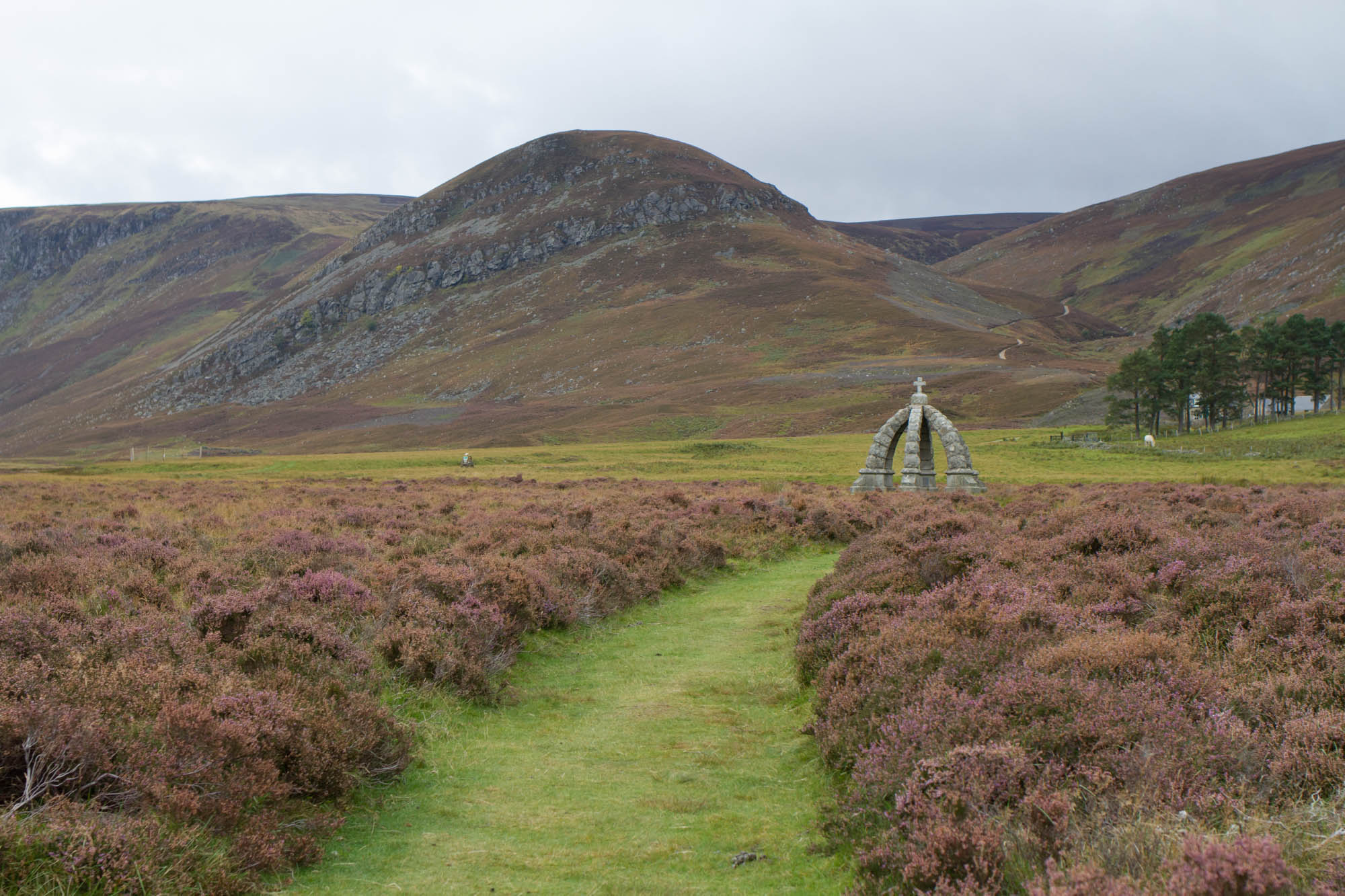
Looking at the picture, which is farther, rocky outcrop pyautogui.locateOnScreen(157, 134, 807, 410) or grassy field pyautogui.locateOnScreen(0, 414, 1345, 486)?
rocky outcrop pyautogui.locateOnScreen(157, 134, 807, 410)

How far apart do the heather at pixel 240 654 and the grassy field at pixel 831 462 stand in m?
25.9

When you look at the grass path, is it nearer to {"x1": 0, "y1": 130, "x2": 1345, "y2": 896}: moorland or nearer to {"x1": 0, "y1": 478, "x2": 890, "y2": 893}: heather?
{"x1": 0, "y1": 130, "x2": 1345, "y2": 896}: moorland

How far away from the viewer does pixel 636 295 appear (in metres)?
171

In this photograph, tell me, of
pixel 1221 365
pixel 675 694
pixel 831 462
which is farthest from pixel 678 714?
pixel 1221 365

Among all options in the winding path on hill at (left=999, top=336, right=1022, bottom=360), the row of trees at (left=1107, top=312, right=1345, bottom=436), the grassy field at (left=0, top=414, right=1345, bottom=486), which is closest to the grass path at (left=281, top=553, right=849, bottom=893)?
the grassy field at (left=0, top=414, right=1345, bottom=486)

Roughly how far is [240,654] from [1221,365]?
80.4 m

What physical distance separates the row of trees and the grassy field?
16.9ft

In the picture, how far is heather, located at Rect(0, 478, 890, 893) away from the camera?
5008mm

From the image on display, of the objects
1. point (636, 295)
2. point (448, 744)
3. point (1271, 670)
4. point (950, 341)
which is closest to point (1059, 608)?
point (1271, 670)

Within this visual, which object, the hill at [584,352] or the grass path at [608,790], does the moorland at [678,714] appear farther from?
the hill at [584,352]

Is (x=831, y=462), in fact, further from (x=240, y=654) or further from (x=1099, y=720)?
(x=1099, y=720)

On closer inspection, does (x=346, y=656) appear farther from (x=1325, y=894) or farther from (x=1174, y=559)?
(x=1174, y=559)

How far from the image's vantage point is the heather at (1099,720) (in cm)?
406

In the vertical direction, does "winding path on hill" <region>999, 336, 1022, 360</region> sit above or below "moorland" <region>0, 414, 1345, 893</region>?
above
